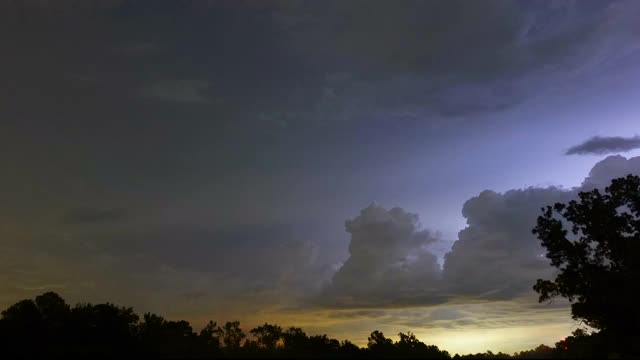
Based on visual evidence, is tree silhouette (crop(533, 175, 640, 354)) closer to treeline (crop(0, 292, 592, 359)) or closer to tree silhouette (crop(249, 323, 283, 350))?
treeline (crop(0, 292, 592, 359))

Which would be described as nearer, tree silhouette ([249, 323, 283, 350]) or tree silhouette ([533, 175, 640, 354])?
tree silhouette ([533, 175, 640, 354])

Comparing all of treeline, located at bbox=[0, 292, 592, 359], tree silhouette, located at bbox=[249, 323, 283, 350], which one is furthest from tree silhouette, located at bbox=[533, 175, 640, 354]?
tree silhouette, located at bbox=[249, 323, 283, 350]

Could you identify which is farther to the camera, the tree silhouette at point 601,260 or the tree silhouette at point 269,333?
the tree silhouette at point 269,333

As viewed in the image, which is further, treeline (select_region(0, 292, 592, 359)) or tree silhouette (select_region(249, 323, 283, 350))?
tree silhouette (select_region(249, 323, 283, 350))

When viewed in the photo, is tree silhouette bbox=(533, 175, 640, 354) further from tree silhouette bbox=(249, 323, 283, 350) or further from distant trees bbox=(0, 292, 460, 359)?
tree silhouette bbox=(249, 323, 283, 350)

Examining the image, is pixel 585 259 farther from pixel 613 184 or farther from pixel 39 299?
pixel 39 299

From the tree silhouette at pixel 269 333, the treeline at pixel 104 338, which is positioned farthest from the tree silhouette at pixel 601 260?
the tree silhouette at pixel 269 333

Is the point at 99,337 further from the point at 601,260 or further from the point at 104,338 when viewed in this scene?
the point at 601,260

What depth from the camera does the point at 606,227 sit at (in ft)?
210

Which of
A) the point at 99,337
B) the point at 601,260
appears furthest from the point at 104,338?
the point at 601,260

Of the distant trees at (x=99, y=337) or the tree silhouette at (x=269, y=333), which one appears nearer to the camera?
the distant trees at (x=99, y=337)

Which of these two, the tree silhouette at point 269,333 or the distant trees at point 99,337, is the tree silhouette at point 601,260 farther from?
the tree silhouette at point 269,333

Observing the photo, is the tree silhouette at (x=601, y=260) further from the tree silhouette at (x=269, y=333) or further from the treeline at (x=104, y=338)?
the tree silhouette at (x=269, y=333)

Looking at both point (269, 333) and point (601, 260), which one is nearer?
point (601, 260)
